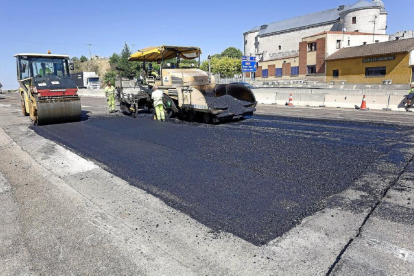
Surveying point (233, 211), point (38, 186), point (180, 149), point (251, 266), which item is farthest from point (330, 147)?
point (38, 186)

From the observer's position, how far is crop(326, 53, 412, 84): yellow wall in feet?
95.9

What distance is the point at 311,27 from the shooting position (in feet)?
186

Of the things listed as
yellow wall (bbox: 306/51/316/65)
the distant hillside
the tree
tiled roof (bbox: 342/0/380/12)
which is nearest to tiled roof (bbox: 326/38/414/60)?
yellow wall (bbox: 306/51/316/65)

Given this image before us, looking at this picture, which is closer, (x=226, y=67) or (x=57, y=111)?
(x=57, y=111)

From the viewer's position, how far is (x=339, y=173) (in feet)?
15.6

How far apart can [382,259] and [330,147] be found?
399 centimetres

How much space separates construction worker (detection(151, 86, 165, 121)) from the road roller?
2.70 m

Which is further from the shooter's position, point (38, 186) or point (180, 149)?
point (180, 149)

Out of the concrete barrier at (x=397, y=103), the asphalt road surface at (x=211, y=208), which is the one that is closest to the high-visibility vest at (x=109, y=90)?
the asphalt road surface at (x=211, y=208)

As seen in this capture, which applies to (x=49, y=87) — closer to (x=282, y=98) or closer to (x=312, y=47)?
(x=282, y=98)

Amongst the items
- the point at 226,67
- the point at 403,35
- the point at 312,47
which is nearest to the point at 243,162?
the point at 312,47

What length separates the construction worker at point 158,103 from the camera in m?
10.5

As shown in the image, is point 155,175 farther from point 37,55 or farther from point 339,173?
point 37,55

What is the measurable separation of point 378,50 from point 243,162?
3308cm
